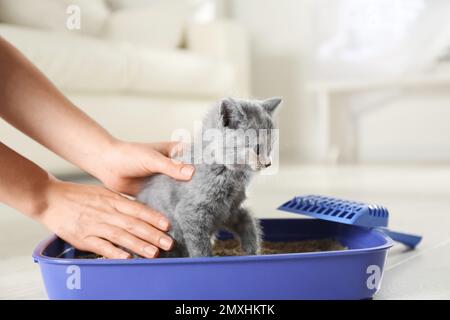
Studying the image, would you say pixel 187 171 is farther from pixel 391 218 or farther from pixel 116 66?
pixel 116 66

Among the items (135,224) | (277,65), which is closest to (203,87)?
(277,65)

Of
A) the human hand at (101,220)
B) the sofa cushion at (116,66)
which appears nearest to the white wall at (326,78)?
the sofa cushion at (116,66)

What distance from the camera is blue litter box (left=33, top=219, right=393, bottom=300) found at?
0.70 metres

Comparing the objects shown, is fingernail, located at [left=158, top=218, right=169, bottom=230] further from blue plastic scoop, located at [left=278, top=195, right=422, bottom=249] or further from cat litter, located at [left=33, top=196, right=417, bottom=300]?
A: blue plastic scoop, located at [left=278, top=195, right=422, bottom=249]

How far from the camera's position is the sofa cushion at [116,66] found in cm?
205

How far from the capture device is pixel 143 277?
2.31 feet

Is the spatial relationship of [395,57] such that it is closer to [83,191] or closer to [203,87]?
[203,87]

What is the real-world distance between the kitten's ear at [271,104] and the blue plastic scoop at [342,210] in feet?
0.65

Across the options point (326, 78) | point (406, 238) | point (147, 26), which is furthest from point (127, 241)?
point (326, 78)

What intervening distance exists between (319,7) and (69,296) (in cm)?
316

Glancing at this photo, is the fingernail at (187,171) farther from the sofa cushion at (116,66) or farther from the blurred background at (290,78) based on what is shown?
the sofa cushion at (116,66)

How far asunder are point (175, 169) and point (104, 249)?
0.16 metres
